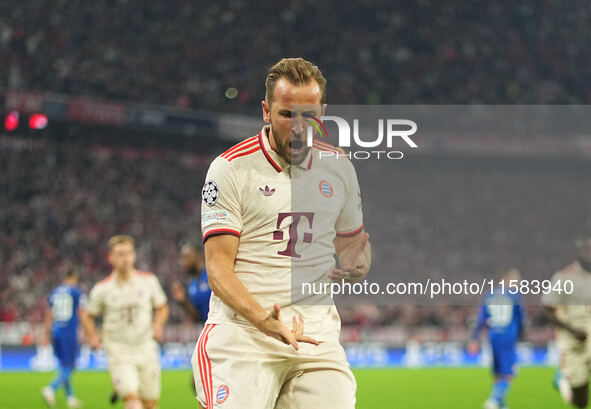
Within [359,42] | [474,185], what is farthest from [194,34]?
[474,185]

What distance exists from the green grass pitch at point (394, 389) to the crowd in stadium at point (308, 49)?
Result: 1246cm

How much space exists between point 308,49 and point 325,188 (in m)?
29.9

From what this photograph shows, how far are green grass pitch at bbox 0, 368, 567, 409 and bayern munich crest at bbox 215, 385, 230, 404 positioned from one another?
9.69 m

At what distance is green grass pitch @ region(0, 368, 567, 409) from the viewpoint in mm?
13867

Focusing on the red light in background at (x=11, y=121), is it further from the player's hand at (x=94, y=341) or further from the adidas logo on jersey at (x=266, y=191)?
the adidas logo on jersey at (x=266, y=191)

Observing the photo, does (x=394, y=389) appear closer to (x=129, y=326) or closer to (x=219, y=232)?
(x=129, y=326)

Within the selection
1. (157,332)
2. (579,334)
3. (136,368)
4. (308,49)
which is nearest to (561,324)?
(579,334)

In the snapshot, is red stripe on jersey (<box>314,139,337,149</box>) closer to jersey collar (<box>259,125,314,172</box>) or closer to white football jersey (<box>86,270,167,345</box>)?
jersey collar (<box>259,125,314,172</box>)

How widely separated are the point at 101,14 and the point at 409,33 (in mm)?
11981

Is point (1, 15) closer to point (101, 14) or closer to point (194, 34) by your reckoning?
point (101, 14)

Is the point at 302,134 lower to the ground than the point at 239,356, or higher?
higher

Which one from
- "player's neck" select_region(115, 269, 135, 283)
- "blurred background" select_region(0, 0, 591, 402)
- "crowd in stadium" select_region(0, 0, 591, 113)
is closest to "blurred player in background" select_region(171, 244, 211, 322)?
"player's neck" select_region(115, 269, 135, 283)

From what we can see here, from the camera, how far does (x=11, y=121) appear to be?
26.4 meters

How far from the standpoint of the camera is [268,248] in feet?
12.7
